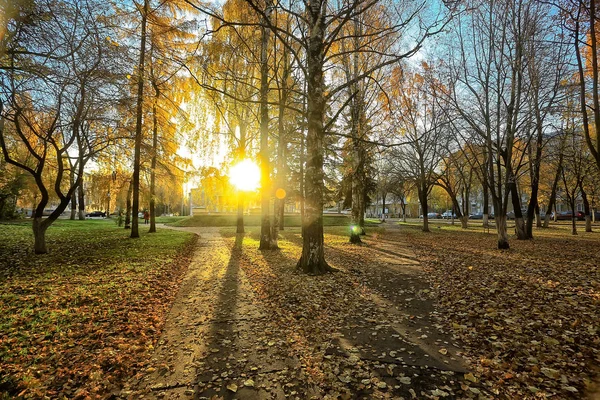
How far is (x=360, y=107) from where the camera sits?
15.8 m

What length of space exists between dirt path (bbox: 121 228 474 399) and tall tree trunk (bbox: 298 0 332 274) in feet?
4.82

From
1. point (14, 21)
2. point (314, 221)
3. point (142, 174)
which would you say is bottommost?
point (314, 221)

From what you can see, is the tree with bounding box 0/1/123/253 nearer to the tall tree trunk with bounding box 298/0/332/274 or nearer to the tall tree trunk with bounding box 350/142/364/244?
the tall tree trunk with bounding box 298/0/332/274

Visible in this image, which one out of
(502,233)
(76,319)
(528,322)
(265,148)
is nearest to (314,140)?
(265,148)

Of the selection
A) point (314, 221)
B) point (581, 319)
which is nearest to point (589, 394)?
point (581, 319)

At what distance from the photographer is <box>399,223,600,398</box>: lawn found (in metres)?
3.13

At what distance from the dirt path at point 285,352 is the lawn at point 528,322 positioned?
350 mm

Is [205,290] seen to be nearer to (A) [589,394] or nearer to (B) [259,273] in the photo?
(B) [259,273]

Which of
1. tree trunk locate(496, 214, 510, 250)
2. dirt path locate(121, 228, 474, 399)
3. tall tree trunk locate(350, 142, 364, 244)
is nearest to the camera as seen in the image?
dirt path locate(121, 228, 474, 399)

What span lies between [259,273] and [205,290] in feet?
6.08

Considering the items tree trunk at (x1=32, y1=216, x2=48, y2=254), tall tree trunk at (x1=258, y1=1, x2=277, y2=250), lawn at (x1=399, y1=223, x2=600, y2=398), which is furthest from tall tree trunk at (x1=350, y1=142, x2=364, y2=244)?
tree trunk at (x1=32, y1=216, x2=48, y2=254)

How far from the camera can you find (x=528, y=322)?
446 cm

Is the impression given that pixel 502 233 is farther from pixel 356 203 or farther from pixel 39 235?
pixel 39 235

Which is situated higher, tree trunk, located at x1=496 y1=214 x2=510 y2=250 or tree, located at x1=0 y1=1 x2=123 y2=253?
tree, located at x1=0 y1=1 x2=123 y2=253
